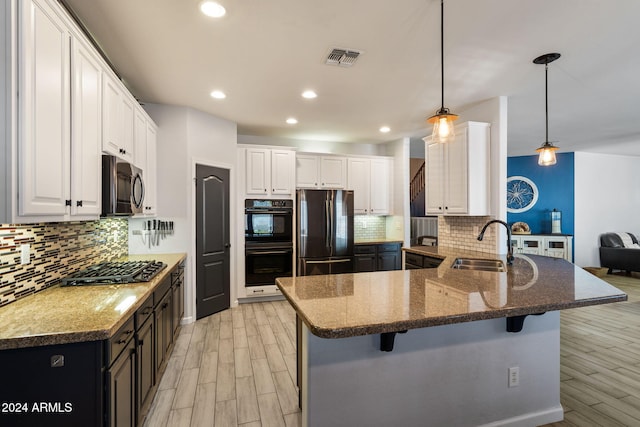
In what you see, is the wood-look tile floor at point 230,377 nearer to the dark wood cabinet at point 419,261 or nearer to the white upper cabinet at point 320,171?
the dark wood cabinet at point 419,261

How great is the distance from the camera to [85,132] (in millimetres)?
1911

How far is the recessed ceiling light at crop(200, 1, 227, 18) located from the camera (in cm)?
201

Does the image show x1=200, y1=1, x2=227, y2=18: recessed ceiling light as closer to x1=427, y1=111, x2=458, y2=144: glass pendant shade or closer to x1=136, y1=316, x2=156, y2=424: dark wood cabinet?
x1=427, y1=111, x2=458, y2=144: glass pendant shade

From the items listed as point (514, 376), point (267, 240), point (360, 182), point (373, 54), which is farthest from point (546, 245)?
point (373, 54)

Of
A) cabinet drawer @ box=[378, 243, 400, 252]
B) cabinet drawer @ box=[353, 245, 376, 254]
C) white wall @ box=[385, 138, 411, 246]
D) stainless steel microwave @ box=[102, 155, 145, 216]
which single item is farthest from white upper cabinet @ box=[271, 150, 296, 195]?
stainless steel microwave @ box=[102, 155, 145, 216]

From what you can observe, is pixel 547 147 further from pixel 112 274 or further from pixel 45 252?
pixel 45 252

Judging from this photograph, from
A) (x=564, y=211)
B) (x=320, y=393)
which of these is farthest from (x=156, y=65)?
(x=564, y=211)

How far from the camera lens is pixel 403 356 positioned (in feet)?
5.77

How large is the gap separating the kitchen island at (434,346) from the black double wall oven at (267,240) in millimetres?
2791

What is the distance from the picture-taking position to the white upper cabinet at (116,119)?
88.0 inches

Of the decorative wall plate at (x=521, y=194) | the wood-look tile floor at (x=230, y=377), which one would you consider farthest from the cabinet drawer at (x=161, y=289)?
the decorative wall plate at (x=521, y=194)

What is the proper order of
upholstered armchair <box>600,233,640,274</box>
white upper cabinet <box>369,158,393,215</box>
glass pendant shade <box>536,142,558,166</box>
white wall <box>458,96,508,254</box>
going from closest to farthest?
glass pendant shade <box>536,142,558,166</box> → white wall <box>458,96,508,254</box> → white upper cabinet <box>369,158,393,215</box> → upholstered armchair <box>600,233,640,274</box>

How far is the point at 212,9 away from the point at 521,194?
25.7 ft

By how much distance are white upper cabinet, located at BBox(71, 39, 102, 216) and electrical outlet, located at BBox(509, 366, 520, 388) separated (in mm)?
2717
